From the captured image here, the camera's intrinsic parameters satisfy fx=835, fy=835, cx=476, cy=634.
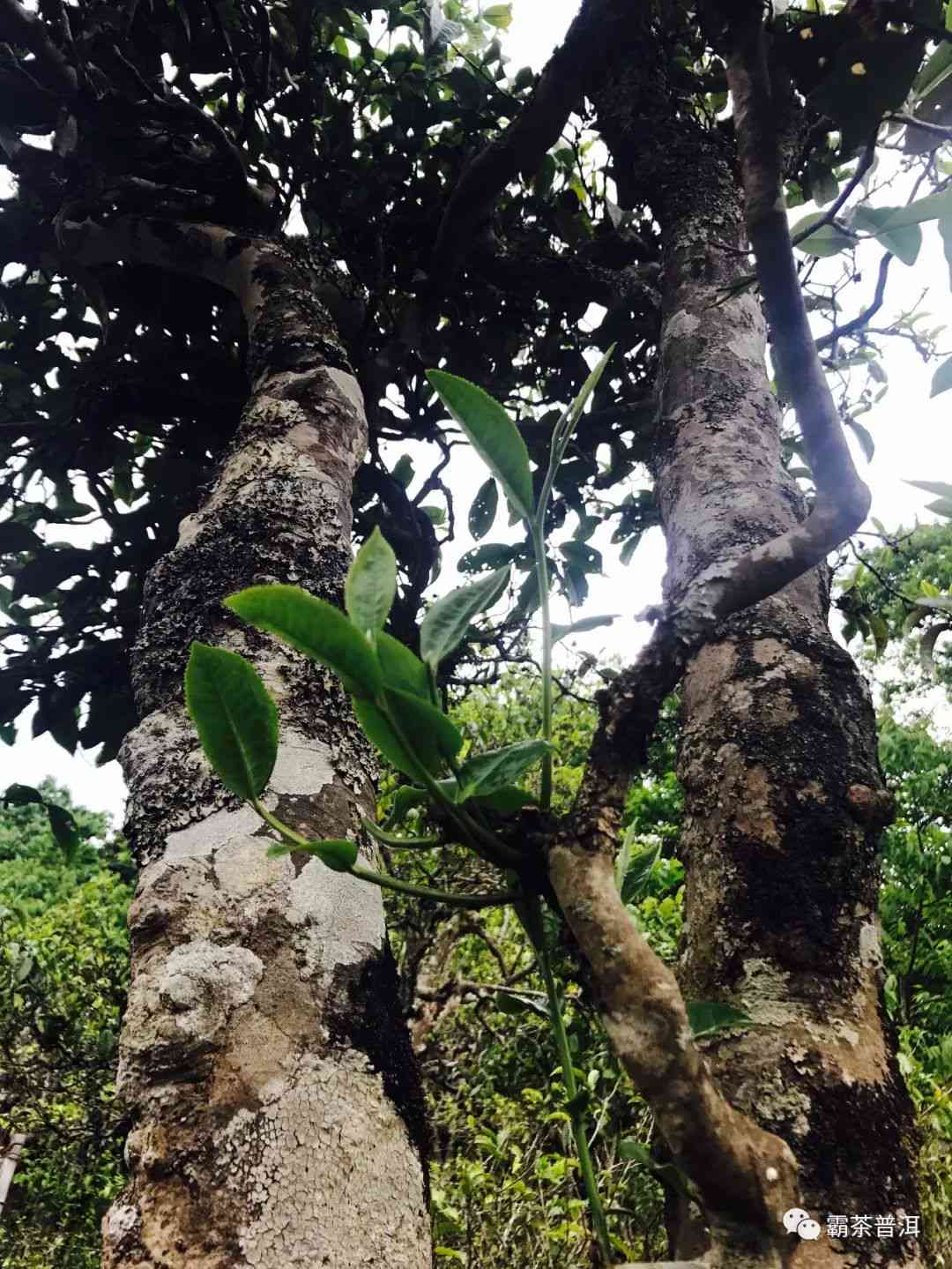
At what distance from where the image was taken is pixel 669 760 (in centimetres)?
557

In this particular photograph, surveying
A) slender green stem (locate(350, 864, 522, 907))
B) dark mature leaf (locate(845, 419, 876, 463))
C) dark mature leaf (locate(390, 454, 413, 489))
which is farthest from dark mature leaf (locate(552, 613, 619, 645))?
dark mature leaf (locate(390, 454, 413, 489))

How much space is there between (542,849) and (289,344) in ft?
2.81

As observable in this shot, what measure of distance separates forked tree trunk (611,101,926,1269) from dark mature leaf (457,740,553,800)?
0.78 ft

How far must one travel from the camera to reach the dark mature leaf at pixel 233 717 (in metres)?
0.37

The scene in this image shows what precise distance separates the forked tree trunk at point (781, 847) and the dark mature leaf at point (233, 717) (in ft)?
0.99

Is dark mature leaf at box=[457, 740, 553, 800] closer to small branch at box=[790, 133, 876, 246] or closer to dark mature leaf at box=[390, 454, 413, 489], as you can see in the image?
small branch at box=[790, 133, 876, 246]

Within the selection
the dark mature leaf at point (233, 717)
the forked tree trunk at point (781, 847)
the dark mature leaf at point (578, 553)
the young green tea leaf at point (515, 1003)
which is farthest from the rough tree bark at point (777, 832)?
the dark mature leaf at point (578, 553)

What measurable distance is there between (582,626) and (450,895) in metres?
0.16

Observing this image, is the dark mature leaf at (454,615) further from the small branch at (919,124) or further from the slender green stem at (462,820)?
the small branch at (919,124)

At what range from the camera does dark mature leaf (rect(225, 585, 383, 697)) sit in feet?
1.11

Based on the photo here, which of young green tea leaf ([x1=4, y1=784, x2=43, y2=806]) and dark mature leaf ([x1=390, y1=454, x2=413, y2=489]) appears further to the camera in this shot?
dark mature leaf ([x1=390, y1=454, x2=413, y2=489])

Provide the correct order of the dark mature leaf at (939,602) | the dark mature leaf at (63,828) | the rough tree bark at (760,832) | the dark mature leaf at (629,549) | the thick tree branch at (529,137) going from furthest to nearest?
the dark mature leaf at (629,549) < the dark mature leaf at (63,828) < the thick tree branch at (529,137) < the dark mature leaf at (939,602) < the rough tree bark at (760,832)

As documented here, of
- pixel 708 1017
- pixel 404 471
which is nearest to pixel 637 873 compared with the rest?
pixel 708 1017

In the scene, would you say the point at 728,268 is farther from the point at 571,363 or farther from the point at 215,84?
the point at 215,84
